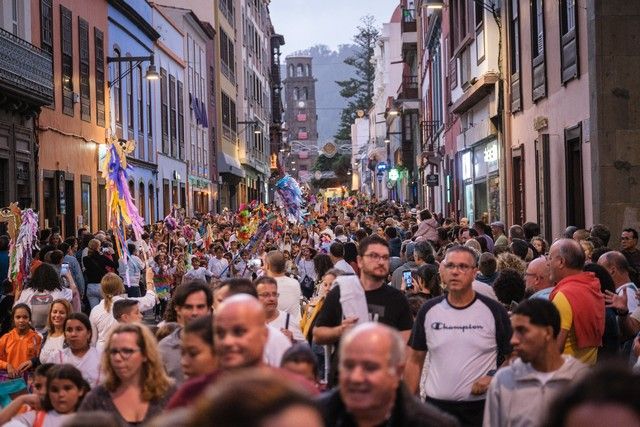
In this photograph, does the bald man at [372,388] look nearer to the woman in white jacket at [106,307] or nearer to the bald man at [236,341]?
the bald man at [236,341]

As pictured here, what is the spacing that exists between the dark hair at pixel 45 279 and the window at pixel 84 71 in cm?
1787

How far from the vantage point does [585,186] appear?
56.7ft

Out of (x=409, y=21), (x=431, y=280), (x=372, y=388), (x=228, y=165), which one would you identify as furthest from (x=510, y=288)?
(x=228, y=165)

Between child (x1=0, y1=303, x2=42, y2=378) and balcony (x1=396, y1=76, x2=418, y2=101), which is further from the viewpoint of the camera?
balcony (x1=396, y1=76, x2=418, y2=101)

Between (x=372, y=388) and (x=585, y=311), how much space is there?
3738mm

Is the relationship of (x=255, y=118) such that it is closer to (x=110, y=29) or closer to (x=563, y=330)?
(x=110, y=29)

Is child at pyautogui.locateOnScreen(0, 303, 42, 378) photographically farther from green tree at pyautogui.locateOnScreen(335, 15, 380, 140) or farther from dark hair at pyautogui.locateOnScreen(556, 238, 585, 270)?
green tree at pyautogui.locateOnScreen(335, 15, 380, 140)

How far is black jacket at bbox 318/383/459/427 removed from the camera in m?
4.64

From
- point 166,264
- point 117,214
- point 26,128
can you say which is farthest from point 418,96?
point 117,214

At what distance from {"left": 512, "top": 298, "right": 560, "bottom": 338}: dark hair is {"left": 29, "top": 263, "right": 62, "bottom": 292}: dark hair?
26.6 feet

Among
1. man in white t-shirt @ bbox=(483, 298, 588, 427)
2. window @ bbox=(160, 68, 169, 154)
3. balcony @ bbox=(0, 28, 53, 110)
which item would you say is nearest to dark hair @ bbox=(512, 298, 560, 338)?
man in white t-shirt @ bbox=(483, 298, 588, 427)

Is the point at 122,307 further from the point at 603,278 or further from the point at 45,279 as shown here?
the point at 45,279

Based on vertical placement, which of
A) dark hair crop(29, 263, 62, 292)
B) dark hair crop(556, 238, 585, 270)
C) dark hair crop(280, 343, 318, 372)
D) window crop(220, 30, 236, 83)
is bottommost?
dark hair crop(280, 343, 318, 372)

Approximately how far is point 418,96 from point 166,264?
39.7 meters
